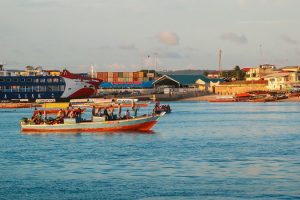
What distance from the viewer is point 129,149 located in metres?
49.7

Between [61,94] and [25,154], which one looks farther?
[61,94]

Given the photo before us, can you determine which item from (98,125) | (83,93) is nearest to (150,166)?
(98,125)

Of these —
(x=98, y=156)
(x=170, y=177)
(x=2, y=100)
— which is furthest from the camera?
(x=2, y=100)

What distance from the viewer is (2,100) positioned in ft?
576

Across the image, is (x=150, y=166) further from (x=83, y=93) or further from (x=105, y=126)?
(x=83, y=93)

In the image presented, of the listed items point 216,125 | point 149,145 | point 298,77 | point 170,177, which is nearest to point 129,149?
point 149,145

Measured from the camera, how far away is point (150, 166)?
40469 millimetres

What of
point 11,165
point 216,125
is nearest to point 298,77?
point 216,125

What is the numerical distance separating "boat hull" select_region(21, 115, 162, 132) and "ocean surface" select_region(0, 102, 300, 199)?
139 centimetres

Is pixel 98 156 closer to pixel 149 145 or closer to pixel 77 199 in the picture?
pixel 149 145

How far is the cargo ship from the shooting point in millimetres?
175250

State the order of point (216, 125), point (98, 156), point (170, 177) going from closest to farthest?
point (170, 177)
point (98, 156)
point (216, 125)

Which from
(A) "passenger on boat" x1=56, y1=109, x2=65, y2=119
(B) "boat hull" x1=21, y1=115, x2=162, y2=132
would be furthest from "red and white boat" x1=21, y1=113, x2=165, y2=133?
(A) "passenger on boat" x1=56, y1=109, x2=65, y2=119

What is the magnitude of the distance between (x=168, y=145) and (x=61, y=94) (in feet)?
414
